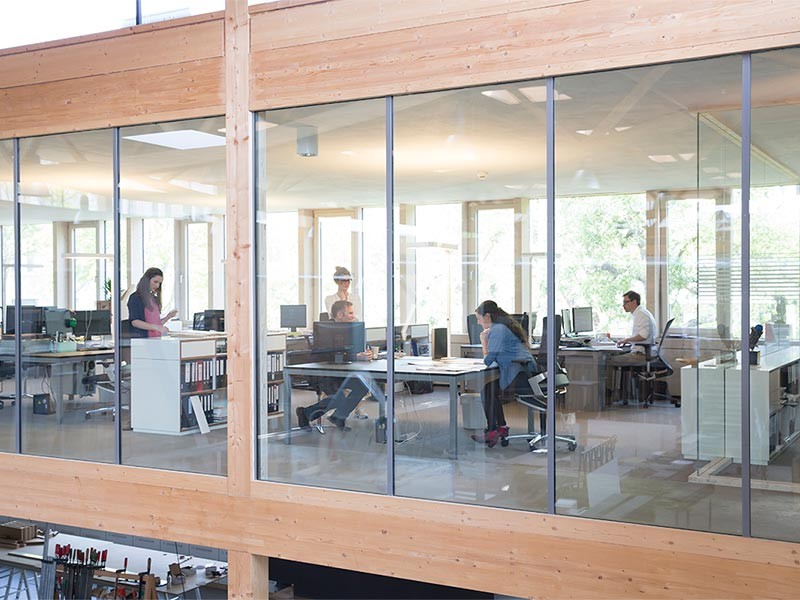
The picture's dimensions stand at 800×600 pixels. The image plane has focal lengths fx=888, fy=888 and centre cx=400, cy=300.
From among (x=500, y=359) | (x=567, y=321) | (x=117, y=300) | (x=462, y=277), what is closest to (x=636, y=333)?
(x=567, y=321)

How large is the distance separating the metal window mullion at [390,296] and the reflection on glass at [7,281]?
3.62m

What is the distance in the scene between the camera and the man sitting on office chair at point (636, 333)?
5.71 metres

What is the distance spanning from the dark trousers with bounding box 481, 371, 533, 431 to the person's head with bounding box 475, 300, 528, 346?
0.99 ft

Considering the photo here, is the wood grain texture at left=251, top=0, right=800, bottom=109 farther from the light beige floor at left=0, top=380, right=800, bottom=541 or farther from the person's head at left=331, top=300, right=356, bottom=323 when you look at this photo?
the light beige floor at left=0, top=380, right=800, bottom=541

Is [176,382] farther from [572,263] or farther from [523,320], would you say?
[572,263]

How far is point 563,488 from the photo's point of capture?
5590 mm

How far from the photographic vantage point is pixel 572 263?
580 centimetres

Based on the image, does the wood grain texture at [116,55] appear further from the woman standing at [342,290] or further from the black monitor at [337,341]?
the black monitor at [337,341]

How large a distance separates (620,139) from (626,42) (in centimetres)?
105

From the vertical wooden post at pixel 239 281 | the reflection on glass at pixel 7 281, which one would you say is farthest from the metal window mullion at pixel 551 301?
the reflection on glass at pixel 7 281

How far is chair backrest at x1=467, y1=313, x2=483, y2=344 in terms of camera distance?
5.95 m

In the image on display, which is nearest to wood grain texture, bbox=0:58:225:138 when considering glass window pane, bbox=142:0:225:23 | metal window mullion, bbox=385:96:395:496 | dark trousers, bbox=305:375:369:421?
glass window pane, bbox=142:0:225:23

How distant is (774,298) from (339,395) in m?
2.93

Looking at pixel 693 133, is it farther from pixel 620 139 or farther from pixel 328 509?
pixel 328 509
